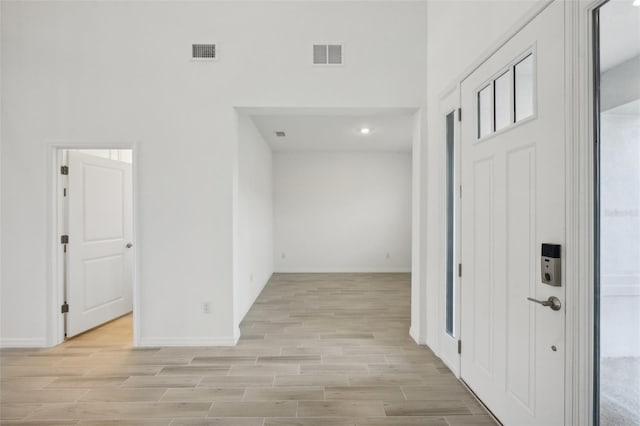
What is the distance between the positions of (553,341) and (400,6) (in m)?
3.38

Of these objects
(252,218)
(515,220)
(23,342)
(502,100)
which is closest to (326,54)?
(502,100)

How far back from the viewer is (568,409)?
1.55m

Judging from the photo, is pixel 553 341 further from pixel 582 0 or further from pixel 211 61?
pixel 211 61

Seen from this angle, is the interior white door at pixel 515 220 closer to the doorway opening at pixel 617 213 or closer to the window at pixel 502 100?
the window at pixel 502 100

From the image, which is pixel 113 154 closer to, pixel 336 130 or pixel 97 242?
pixel 97 242

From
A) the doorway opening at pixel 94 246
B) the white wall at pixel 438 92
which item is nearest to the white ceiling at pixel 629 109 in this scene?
the white wall at pixel 438 92

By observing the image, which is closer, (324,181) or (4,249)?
(4,249)

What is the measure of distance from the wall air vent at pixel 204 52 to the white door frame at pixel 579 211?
9.89ft

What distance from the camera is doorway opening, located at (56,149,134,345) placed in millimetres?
3545

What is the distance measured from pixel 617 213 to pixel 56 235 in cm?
452

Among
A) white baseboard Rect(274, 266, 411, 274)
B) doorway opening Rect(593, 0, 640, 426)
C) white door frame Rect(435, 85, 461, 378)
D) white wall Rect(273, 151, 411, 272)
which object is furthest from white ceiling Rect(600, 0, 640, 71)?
white baseboard Rect(274, 266, 411, 274)

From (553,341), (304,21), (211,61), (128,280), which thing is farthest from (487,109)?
(128,280)

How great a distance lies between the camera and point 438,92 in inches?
124

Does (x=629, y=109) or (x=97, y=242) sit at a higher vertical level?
(x=629, y=109)
